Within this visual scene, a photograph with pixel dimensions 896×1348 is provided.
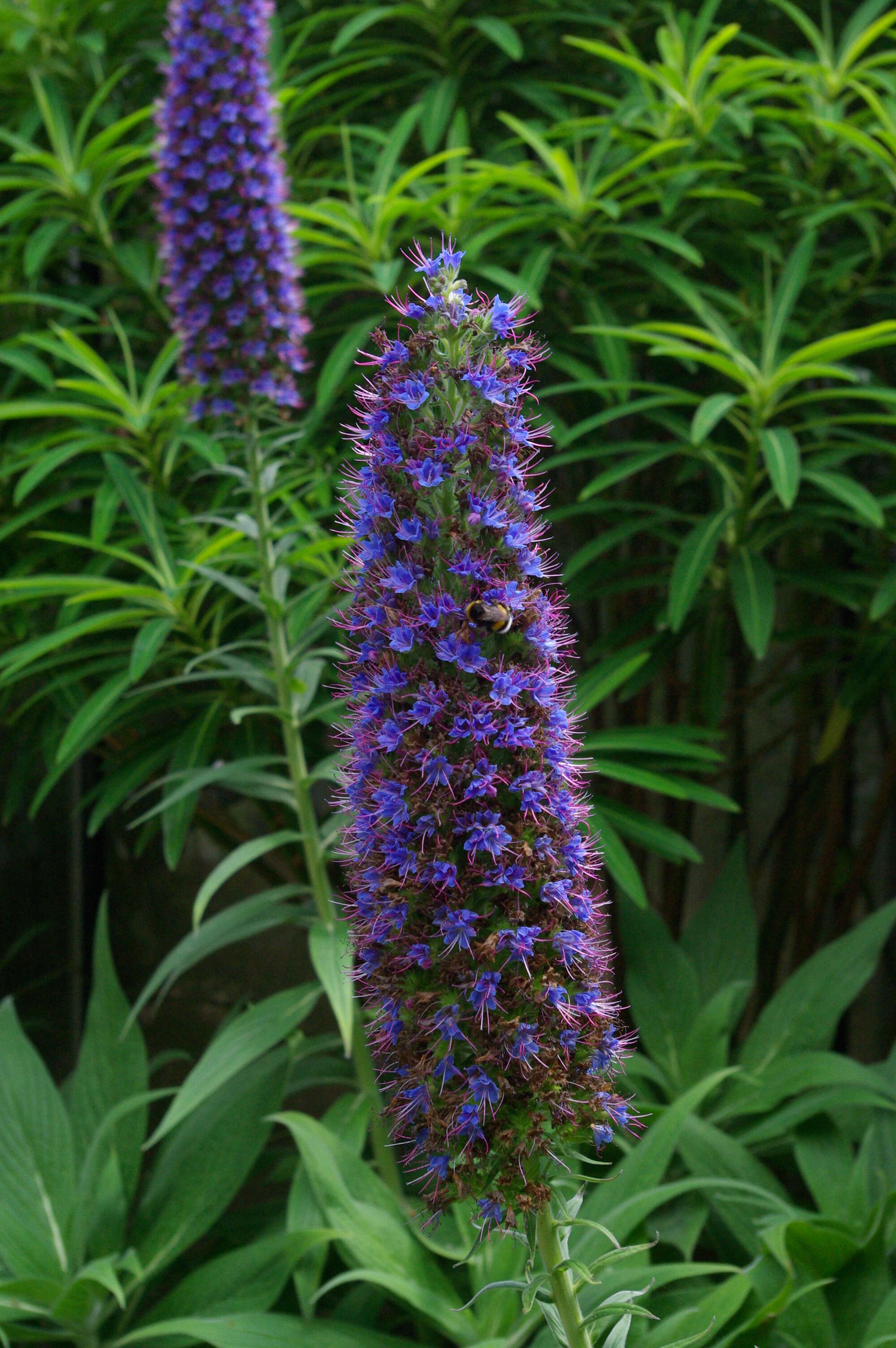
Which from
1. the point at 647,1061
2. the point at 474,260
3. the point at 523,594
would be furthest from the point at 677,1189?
the point at 474,260

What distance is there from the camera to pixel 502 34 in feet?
8.18

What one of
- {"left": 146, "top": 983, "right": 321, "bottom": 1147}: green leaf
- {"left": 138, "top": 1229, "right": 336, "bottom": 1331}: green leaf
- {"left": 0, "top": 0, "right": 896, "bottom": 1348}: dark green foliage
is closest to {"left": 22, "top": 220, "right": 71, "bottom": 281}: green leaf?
{"left": 0, "top": 0, "right": 896, "bottom": 1348}: dark green foliage

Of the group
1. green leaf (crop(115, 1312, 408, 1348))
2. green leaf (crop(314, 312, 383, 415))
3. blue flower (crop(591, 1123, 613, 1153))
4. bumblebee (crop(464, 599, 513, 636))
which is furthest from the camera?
green leaf (crop(314, 312, 383, 415))

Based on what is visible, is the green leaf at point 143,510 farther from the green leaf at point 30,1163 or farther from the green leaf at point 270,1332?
the green leaf at point 270,1332

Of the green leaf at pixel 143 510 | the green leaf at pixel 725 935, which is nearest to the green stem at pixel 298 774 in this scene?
the green leaf at pixel 143 510

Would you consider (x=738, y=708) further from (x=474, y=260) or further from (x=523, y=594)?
(x=523, y=594)

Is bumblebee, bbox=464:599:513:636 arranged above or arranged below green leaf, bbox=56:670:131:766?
below

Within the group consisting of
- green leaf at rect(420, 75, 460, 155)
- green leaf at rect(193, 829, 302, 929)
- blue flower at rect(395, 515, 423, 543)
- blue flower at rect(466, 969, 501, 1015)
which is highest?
green leaf at rect(420, 75, 460, 155)

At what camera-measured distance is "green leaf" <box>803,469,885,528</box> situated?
212 cm

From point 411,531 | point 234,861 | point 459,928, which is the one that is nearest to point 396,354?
point 411,531

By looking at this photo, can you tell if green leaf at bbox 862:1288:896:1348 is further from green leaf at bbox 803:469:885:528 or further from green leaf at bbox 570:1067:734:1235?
green leaf at bbox 803:469:885:528

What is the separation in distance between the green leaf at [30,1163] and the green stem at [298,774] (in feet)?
1.82

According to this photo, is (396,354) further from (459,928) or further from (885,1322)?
(885,1322)

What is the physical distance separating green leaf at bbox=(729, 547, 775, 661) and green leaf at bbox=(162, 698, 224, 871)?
1.04 meters
